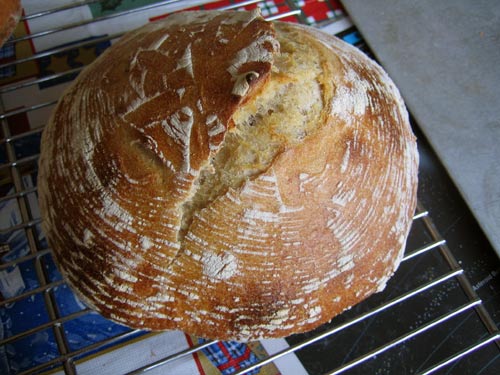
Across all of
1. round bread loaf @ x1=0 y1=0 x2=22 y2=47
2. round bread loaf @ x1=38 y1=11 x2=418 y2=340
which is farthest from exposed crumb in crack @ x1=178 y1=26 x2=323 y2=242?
round bread loaf @ x1=0 y1=0 x2=22 y2=47

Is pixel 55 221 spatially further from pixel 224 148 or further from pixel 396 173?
pixel 396 173

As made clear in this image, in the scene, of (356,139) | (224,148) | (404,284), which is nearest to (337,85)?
(356,139)

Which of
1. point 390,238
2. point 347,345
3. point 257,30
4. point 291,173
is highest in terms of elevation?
point 257,30

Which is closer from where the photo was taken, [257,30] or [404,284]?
[257,30]

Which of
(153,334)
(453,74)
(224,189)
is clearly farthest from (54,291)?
(453,74)

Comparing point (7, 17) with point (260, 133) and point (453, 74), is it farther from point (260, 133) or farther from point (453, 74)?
point (453, 74)

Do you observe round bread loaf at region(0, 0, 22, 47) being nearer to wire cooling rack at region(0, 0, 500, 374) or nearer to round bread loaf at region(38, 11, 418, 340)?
wire cooling rack at region(0, 0, 500, 374)
